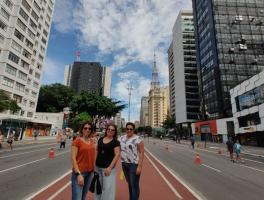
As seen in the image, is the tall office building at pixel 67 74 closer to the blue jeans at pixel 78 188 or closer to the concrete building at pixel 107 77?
the concrete building at pixel 107 77

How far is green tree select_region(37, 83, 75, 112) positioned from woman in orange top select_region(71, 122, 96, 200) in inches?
3176

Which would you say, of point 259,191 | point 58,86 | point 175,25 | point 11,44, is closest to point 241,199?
point 259,191

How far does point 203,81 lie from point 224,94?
13493mm

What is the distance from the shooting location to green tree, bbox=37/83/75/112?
3159 inches

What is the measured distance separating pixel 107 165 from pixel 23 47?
5380 cm

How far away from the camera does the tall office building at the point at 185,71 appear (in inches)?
3477

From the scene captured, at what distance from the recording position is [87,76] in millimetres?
120875

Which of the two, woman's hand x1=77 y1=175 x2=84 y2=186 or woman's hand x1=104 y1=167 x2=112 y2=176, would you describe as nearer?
woman's hand x1=77 y1=175 x2=84 y2=186

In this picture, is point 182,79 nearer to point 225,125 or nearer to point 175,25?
point 175,25

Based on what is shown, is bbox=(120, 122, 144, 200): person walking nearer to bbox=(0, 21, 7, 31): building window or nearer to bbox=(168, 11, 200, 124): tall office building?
bbox=(0, 21, 7, 31): building window

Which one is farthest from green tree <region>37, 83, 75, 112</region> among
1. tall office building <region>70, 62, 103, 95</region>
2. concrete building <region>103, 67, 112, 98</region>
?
tall office building <region>70, 62, 103, 95</region>

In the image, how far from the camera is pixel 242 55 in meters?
63.8

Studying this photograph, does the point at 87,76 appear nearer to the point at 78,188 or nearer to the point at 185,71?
the point at 185,71

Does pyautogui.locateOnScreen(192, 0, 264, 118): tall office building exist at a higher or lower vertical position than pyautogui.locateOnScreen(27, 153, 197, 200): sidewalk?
higher
